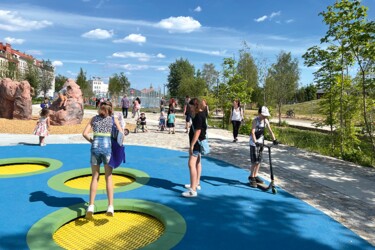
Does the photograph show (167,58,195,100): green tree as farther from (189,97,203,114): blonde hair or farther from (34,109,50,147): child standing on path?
(189,97,203,114): blonde hair

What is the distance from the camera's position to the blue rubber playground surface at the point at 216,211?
370 centimetres

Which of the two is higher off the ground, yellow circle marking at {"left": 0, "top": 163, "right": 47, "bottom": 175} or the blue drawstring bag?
the blue drawstring bag

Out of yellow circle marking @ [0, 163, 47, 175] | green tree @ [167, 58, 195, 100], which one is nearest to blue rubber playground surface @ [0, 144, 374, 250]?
yellow circle marking @ [0, 163, 47, 175]

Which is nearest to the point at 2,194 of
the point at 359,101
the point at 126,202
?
the point at 126,202

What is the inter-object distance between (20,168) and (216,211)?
18.1ft

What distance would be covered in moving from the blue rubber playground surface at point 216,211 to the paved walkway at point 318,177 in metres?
0.34

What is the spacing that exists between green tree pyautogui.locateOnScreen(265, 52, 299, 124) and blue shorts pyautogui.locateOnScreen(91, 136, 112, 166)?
3104cm

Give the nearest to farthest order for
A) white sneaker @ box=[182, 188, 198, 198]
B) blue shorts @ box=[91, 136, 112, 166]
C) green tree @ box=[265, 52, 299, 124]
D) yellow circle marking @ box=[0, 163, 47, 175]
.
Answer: blue shorts @ box=[91, 136, 112, 166]
white sneaker @ box=[182, 188, 198, 198]
yellow circle marking @ box=[0, 163, 47, 175]
green tree @ box=[265, 52, 299, 124]

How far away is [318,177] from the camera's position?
713 cm

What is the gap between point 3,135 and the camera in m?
12.3

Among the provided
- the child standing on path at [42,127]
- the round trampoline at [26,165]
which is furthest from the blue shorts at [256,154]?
the child standing on path at [42,127]

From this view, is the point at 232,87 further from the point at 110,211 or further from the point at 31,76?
the point at 31,76

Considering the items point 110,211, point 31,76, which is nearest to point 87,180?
point 110,211

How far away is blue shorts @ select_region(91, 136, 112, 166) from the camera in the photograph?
410 cm
